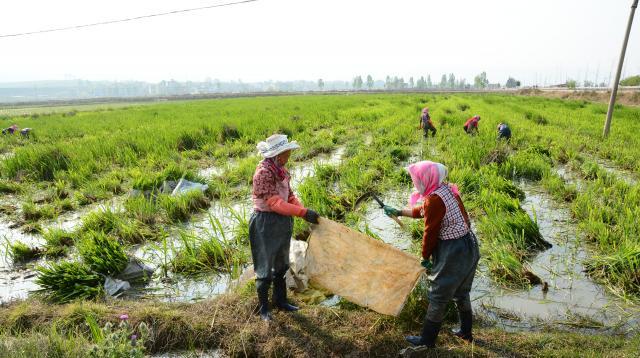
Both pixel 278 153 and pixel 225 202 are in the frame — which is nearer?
pixel 278 153

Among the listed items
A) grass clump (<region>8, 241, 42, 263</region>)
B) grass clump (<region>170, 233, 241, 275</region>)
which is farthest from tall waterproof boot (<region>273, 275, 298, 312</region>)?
grass clump (<region>8, 241, 42, 263</region>)

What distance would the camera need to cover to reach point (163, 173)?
5.46m

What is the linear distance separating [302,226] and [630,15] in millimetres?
9283

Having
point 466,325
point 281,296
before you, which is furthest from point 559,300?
point 281,296

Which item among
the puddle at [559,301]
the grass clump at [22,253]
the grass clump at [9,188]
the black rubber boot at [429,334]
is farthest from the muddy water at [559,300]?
the grass clump at [9,188]

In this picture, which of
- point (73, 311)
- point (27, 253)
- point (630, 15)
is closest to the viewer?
point (73, 311)

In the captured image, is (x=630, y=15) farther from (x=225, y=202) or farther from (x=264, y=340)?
(x=264, y=340)

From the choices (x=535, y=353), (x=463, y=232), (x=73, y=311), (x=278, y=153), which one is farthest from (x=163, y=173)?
(x=535, y=353)

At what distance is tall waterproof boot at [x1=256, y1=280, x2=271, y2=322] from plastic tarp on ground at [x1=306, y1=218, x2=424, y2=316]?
0.28m

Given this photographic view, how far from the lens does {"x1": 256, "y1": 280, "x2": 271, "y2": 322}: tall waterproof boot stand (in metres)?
2.46

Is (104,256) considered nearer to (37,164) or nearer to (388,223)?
(388,223)

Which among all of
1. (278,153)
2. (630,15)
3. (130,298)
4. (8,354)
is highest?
(630,15)

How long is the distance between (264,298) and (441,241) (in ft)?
3.75

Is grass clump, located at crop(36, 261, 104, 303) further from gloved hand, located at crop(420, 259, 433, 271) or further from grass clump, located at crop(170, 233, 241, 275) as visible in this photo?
gloved hand, located at crop(420, 259, 433, 271)
